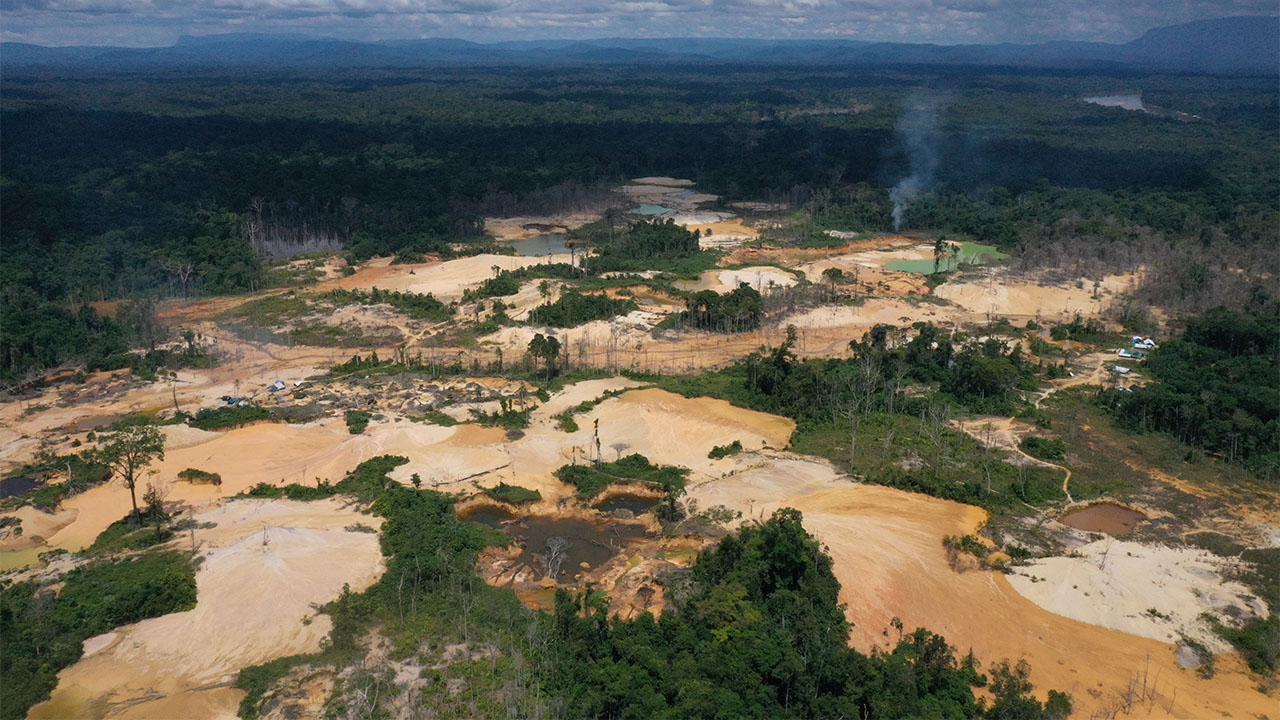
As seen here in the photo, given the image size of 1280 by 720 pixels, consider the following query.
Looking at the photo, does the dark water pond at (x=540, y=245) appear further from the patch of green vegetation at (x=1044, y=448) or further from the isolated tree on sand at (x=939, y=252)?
the patch of green vegetation at (x=1044, y=448)

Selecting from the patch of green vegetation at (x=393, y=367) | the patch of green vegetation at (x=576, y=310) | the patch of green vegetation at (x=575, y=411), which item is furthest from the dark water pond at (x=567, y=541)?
the patch of green vegetation at (x=576, y=310)

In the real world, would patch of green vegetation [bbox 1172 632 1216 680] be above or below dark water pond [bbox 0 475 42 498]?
below

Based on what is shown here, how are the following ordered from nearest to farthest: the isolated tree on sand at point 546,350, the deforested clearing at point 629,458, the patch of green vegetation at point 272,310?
the deforested clearing at point 629,458 → the isolated tree on sand at point 546,350 → the patch of green vegetation at point 272,310

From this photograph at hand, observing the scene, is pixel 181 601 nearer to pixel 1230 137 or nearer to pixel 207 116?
pixel 207 116

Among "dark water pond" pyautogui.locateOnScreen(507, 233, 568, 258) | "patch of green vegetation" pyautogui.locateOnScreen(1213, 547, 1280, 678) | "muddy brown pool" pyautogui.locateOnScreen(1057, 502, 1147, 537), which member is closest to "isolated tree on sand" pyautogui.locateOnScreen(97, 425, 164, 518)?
"muddy brown pool" pyautogui.locateOnScreen(1057, 502, 1147, 537)

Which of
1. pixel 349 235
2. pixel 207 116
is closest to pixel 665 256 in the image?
pixel 349 235

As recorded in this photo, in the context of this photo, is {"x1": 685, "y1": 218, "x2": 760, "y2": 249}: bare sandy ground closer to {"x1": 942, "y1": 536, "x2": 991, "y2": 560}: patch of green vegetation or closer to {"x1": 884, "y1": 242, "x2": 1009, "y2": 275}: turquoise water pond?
{"x1": 884, "y1": 242, "x2": 1009, "y2": 275}: turquoise water pond

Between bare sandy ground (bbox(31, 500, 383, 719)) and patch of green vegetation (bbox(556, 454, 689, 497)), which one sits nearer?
bare sandy ground (bbox(31, 500, 383, 719))
